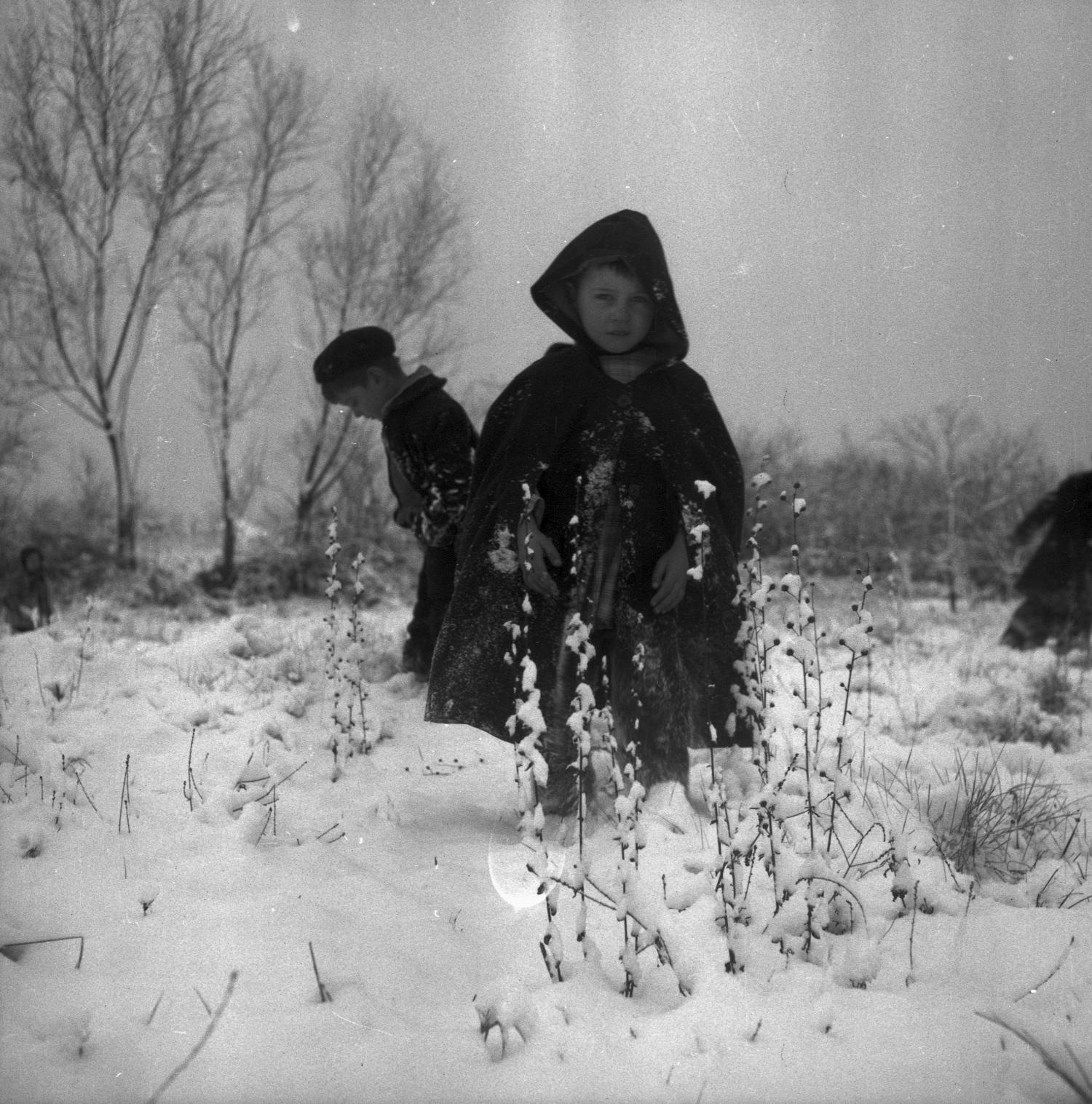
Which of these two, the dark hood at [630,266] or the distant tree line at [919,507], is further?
the distant tree line at [919,507]

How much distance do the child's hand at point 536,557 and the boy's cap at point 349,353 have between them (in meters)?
2.07

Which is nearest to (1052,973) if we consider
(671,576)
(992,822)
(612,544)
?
(992,822)

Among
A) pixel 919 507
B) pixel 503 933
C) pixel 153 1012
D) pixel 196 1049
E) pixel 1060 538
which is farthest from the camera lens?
pixel 919 507

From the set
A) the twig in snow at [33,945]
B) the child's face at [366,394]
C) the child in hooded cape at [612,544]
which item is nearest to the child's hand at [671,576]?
the child in hooded cape at [612,544]

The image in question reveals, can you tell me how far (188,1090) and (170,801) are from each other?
Answer: 1441 millimetres

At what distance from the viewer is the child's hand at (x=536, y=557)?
2.74 m

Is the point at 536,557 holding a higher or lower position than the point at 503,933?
higher

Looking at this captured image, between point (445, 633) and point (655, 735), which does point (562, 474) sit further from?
point (655, 735)

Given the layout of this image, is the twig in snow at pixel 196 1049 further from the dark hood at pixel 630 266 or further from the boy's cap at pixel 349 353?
the boy's cap at pixel 349 353

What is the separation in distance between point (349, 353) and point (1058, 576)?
5627 millimetres

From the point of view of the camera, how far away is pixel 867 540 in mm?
13703

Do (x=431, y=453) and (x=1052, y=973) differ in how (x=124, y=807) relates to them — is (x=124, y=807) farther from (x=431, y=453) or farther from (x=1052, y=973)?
(x=1052, y=973)

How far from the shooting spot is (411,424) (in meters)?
4.36

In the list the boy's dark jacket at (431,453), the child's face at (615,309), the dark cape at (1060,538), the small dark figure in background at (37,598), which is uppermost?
the child's face at (615,309)
